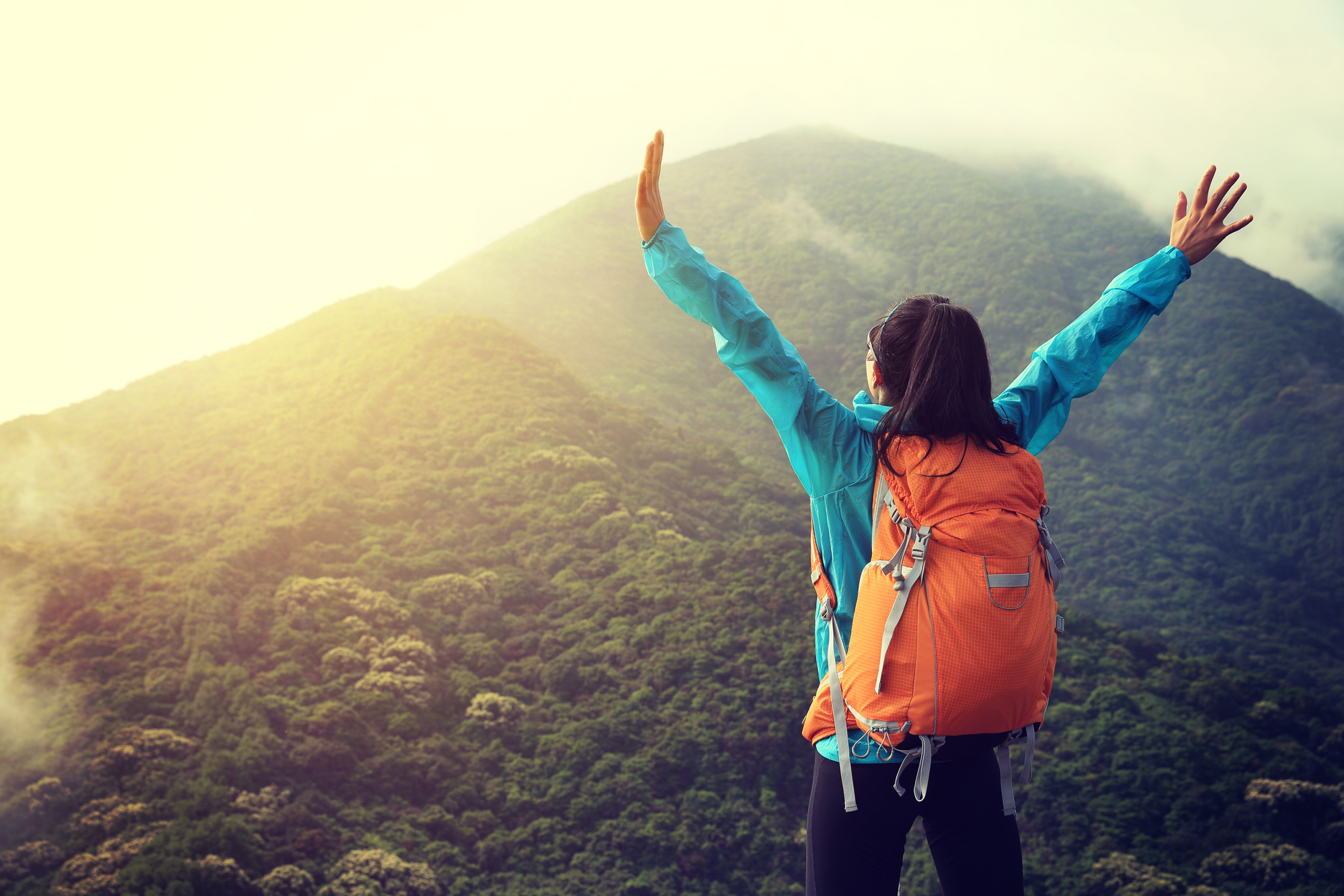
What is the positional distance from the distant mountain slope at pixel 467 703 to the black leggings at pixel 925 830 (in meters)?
7.66

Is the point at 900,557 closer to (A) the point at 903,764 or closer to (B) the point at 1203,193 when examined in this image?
(A) the point at 903,764

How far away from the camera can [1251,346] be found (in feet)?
100

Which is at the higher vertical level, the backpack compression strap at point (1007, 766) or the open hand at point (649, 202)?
the open hand at point (649, 202)

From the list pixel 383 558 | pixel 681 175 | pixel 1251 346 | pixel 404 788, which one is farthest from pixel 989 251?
pixel 404 788

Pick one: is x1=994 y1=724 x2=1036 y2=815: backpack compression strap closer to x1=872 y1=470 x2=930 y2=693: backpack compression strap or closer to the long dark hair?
x1=872 y1=470 x2=930 y2=693: backpack compression strap

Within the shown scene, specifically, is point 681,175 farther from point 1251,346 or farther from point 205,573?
point 205,573

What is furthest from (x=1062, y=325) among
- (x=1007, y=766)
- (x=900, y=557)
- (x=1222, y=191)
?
(x=900, y=557)

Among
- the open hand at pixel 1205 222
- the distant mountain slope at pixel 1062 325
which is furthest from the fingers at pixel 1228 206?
the distant mountain slope at pixel 1062 325

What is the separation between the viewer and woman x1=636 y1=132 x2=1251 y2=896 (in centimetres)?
138

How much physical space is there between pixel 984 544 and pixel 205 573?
1242 cm

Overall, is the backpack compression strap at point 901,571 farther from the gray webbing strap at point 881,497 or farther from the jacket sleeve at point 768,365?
the jacket sleeve at point 768,365

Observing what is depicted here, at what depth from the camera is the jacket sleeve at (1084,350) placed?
64.6 inches

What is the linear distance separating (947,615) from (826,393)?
42 centimetres

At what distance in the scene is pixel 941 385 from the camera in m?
1.38
